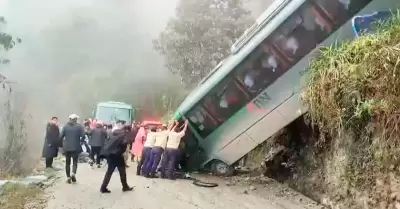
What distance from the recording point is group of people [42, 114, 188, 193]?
9344mm

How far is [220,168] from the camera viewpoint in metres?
11.8

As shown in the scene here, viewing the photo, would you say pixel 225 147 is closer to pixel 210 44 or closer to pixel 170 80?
pixel 210 44

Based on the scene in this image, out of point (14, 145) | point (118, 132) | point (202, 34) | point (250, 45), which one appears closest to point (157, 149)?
point (118, 132)

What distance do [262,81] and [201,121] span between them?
5.69 ft

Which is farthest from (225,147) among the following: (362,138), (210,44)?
(210,44)

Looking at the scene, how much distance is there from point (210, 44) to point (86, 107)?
17244 mm

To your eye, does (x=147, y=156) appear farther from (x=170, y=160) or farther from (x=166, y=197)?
(x=166, y=197)

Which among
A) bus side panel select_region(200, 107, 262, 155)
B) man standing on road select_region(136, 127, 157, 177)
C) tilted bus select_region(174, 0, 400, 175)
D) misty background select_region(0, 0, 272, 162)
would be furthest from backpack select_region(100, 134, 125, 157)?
misty background select_region(0, 0, 272, 162)

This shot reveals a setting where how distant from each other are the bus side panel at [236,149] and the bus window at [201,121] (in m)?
0.55

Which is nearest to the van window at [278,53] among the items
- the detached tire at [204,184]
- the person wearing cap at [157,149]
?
the person wearing cap at [157,149]

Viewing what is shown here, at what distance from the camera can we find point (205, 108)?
11.4m

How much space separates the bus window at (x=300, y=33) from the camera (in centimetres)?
1006

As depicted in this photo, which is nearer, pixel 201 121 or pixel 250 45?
pixel 250 45

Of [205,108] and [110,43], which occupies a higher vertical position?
[110,43]
